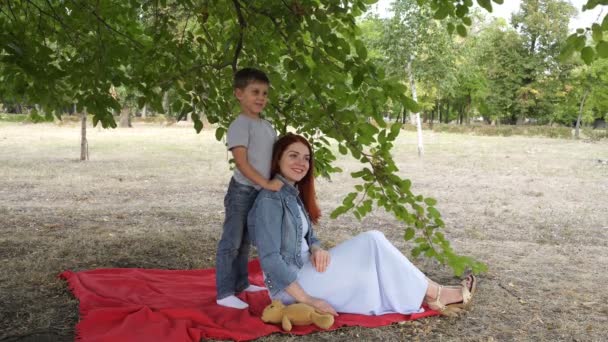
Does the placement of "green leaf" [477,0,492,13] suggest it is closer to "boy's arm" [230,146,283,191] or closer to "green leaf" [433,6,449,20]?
"green leaf" [433,6,449,20]

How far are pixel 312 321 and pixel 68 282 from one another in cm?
200

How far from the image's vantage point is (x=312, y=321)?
3164mm

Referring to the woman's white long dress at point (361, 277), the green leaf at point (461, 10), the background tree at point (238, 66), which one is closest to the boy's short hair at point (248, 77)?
the background tree at point (238, 66)

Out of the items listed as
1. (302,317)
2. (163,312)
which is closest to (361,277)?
(302,317)

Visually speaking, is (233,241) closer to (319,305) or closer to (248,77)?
(319,305)

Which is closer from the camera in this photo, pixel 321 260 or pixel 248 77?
pixel 321 260

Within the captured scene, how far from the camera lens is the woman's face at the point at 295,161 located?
10.5 feet

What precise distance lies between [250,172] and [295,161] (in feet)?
0.91

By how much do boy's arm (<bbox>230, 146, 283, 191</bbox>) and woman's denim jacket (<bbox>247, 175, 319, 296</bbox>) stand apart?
0.03m

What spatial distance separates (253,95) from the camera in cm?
336

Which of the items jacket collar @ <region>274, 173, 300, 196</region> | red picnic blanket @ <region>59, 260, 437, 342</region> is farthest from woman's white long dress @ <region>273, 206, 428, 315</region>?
jacket collar @ <region>274, 173, 300, 196</region>

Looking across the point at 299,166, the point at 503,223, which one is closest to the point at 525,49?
the point at 503,223

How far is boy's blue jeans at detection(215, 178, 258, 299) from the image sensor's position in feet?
11.3

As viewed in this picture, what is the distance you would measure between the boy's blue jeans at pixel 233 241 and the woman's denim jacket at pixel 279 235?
26 cm
